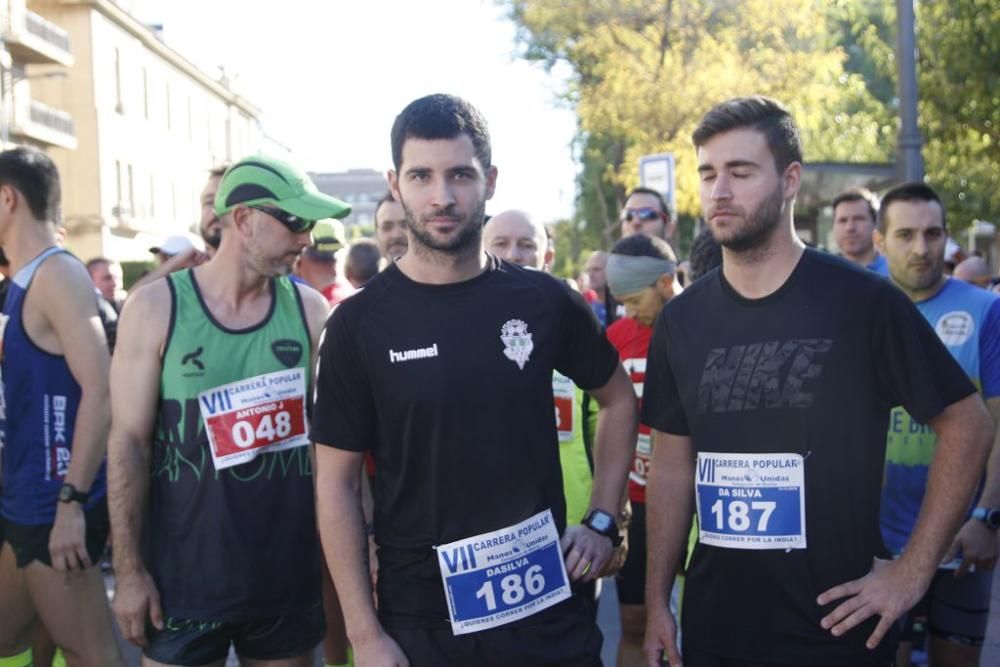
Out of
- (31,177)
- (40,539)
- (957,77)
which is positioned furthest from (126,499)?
(957,77)

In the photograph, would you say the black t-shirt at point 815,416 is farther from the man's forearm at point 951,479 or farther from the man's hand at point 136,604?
the man's hand at point 136,604

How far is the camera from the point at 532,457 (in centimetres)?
322

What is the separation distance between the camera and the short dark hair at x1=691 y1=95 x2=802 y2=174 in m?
3.35

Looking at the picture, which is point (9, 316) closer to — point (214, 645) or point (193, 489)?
point (193, 489)

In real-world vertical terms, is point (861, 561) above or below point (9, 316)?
below

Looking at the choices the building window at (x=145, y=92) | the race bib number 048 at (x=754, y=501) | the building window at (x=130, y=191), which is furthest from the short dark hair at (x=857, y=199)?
the building window at (x=145, y=92)

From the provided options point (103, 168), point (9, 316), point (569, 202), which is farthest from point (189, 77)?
point (9, 316)

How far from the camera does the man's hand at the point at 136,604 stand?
3.71 metres

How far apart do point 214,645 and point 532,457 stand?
1.38 metres

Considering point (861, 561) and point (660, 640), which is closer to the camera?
point (861, 561)

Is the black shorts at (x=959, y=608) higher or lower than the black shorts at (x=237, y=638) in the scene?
lower

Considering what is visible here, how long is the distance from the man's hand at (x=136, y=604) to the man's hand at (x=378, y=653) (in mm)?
995

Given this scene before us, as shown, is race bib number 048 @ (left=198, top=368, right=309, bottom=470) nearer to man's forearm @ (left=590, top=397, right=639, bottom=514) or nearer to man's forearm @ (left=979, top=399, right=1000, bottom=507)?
man's forearm @ (left=590, top=397, right=639, bottom=514)

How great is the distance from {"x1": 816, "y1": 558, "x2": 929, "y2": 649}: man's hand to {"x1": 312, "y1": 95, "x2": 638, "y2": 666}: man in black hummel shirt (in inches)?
26.3
